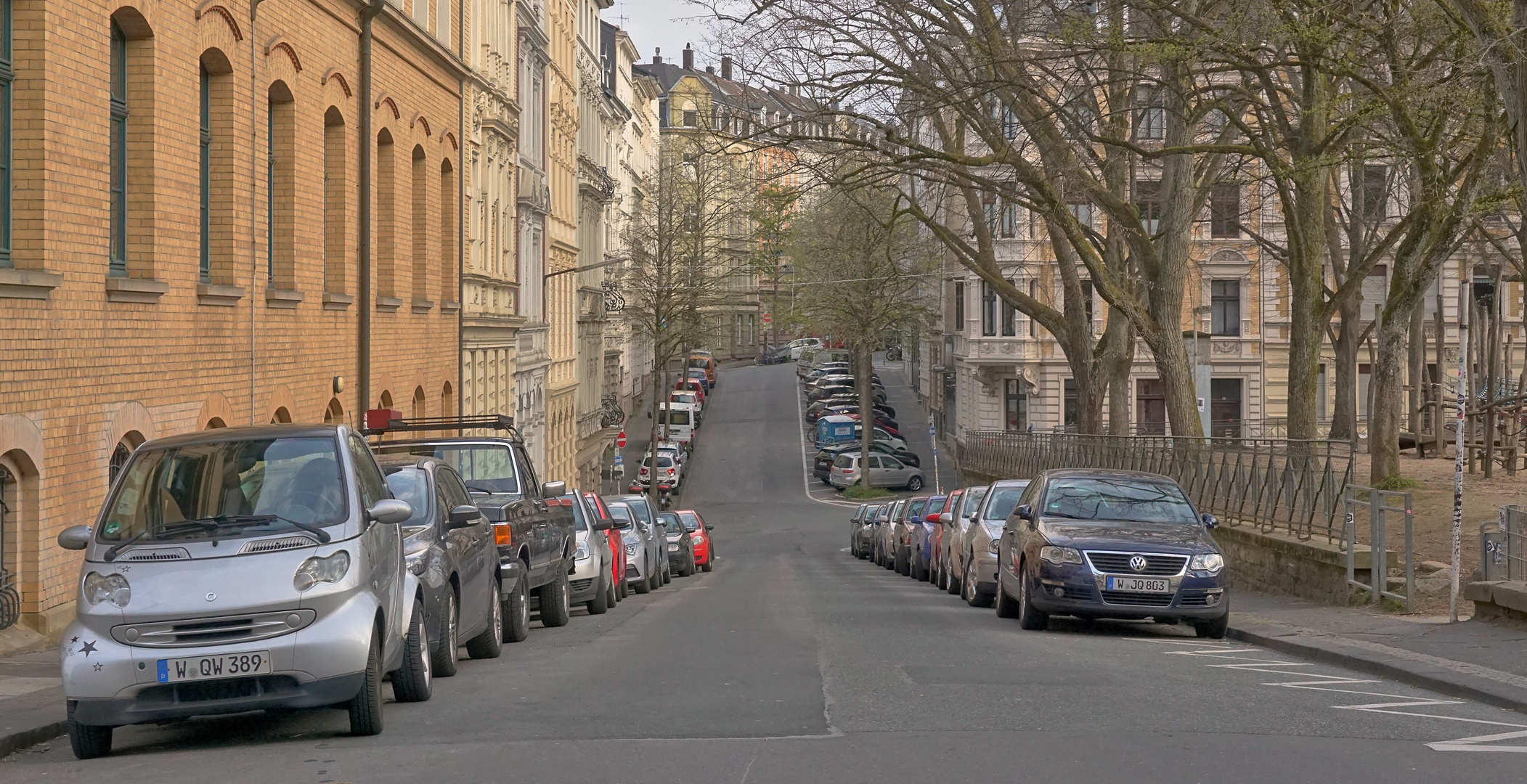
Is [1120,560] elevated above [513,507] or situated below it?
below

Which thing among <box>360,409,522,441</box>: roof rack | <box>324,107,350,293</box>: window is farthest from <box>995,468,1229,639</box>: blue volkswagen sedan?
<box>324,107,350,293</box>: window

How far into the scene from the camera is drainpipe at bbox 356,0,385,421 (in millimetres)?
23562

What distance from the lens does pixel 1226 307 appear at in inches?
2399

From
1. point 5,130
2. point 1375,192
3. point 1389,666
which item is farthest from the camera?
point 1375,192

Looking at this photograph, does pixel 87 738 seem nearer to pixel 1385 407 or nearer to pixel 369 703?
pixel 369 703

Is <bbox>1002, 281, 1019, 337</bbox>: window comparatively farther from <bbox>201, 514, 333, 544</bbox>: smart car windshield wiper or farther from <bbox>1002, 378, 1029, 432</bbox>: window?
<bbox>201, 514, 333, 544</bbox>: smart car windshield wiper

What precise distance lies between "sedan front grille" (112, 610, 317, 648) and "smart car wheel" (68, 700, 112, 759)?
0.49 m

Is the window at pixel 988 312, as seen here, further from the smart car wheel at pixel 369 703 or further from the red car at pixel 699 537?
the smart car wheel at pixel 369 703

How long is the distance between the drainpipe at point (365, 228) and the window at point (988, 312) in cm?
3960

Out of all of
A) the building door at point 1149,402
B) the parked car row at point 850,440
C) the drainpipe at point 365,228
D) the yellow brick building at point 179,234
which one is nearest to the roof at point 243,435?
the yellow brick building at point 179,234

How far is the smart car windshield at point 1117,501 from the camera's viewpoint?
50.1 feet

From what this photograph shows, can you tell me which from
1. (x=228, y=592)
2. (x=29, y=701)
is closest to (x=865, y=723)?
(x=228, y=592)

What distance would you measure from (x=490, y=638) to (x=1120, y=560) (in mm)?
5278

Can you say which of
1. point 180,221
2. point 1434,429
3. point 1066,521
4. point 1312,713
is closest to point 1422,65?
point 1066,521
